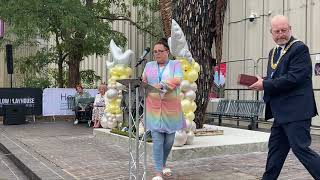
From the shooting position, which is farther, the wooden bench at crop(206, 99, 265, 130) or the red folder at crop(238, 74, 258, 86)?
the wooden bench at crop(206, 99, 265, 130)

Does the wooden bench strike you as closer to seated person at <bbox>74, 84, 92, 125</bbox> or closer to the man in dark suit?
seated person at <bbox>74, 84, 92, 125</bbox>

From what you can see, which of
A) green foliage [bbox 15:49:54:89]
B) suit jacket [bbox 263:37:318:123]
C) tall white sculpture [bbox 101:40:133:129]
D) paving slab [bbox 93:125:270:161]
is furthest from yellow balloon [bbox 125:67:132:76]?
green foliage [bbox 15:49:54:89]

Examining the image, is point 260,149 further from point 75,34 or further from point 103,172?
point 75,34

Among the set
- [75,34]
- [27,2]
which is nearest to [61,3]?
[27,2]

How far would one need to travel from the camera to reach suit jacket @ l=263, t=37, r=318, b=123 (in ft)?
15.8

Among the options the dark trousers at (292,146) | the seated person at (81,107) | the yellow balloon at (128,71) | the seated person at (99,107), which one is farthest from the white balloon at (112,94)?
the dark trousers at (292,146)

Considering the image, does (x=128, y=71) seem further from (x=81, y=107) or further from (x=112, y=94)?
(x=81, y=107)

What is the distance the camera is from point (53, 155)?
891 centimetres

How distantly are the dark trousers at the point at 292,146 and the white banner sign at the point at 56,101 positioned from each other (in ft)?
48.4

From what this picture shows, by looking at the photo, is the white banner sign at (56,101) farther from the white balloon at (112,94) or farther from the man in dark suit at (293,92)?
the man in dark suit at (293,92)

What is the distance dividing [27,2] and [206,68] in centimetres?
923

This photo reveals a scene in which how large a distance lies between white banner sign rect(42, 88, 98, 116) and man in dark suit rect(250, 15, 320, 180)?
1491 centimetres

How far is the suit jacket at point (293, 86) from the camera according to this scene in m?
4.81

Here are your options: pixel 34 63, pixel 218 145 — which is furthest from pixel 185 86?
pixel 34 63
